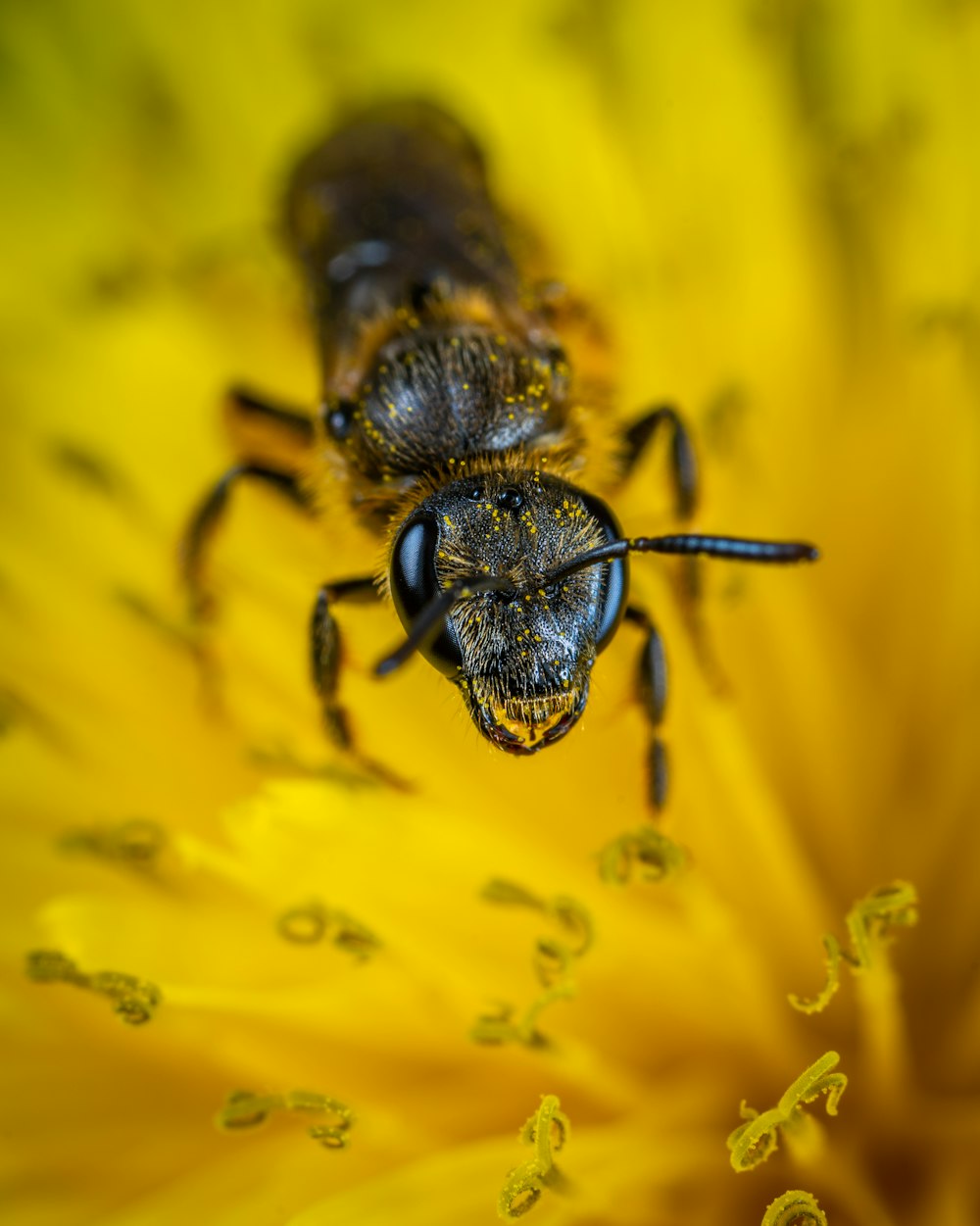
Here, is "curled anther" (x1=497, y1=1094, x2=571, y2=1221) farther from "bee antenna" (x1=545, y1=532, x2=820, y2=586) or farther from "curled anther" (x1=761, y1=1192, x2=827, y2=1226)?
"bee antenna" (x1=545, y1=532, x2=820, y2=586)

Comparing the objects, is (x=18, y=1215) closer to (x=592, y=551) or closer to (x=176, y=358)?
(x=592, y=551)

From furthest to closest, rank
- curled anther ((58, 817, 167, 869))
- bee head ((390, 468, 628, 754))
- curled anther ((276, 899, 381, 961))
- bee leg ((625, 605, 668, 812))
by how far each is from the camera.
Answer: curled anther ((58, 817, 167, 869)) → curled anther ((276, 899, 381, 961)) → bee leg ((625, 605, 668, 812)) → bee head ((390, 468, 628, 754))

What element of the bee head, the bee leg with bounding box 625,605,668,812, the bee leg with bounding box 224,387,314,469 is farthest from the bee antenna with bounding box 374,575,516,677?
the bee leg with bounding box 224,387,314,469

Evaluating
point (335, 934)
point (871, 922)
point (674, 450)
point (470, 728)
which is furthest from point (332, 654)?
point (871, 922)

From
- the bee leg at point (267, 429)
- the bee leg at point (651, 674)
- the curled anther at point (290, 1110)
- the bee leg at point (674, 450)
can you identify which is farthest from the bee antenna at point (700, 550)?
the bee leg at point (267, 429)

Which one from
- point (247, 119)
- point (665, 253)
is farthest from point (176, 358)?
point (665, 253)

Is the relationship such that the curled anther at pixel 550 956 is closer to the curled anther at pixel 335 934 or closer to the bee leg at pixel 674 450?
the curled anther at pixel 335 934
